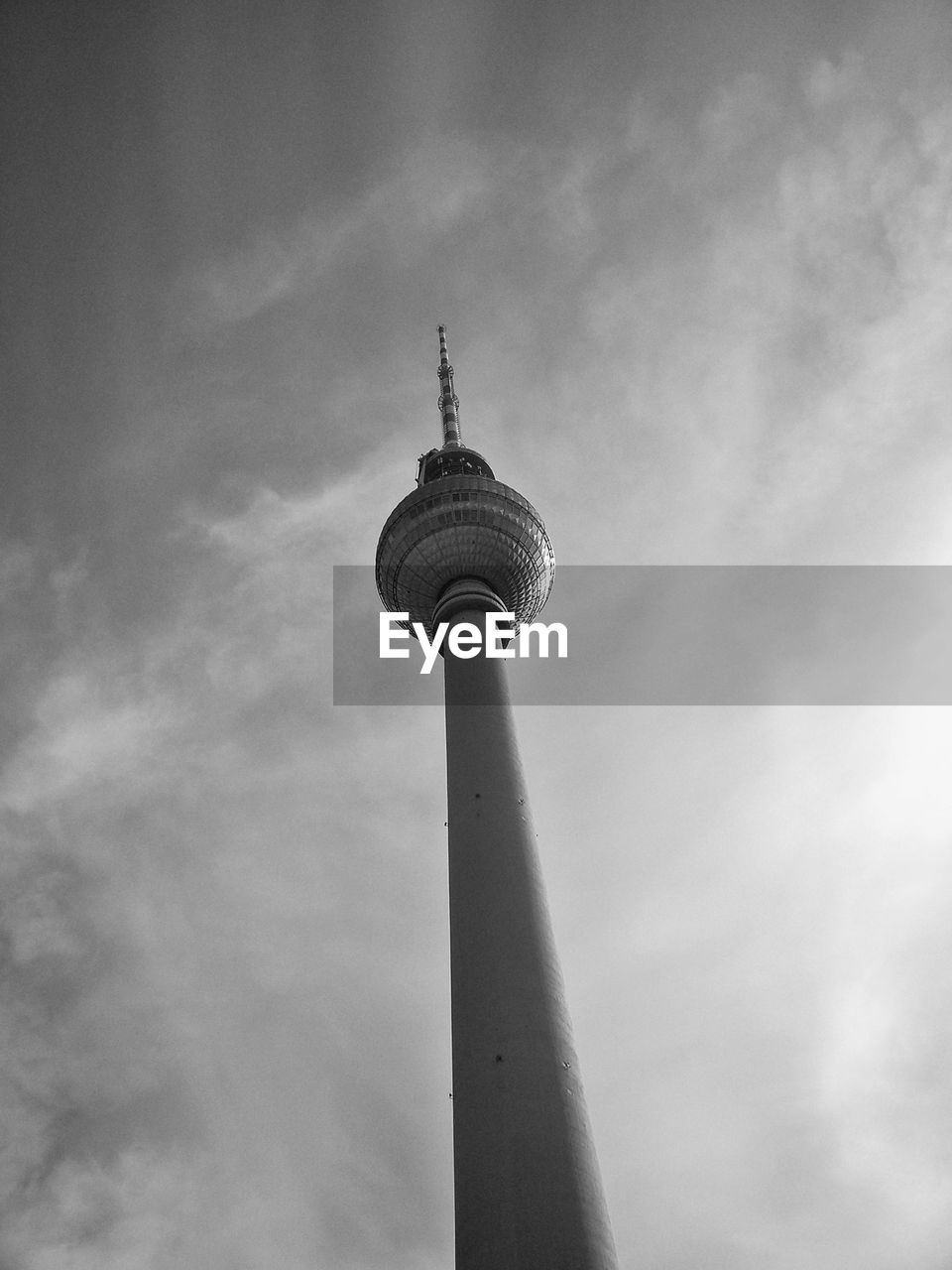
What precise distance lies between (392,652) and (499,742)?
21.1 m

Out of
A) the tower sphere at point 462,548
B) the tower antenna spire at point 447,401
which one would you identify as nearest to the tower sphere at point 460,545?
the tower sphere at point 462,548

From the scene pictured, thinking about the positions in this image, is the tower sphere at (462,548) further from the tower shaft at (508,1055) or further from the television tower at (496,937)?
the tower shaft at (508,1055)

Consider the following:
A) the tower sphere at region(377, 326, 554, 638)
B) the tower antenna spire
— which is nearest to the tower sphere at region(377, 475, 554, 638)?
the tower sphere at region(377, 326, 554, 638)

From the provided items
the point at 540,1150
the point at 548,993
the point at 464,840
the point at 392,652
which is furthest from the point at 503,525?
the point at 540,1150

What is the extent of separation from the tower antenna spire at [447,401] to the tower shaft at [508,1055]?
1351 inches

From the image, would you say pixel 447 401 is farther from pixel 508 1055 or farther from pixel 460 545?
pixel 508 1055

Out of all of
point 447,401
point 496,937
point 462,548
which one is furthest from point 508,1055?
point 447,401

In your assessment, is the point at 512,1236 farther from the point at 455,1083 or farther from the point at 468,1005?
the point at 468,1005

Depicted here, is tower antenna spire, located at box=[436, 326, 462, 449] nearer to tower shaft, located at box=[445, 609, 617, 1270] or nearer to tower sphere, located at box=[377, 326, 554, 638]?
tower sphere, located at box=[377, 326, 554, 638]

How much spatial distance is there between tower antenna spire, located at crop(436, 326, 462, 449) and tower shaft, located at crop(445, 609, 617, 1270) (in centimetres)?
3432

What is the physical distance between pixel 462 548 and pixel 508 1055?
33.6 meters

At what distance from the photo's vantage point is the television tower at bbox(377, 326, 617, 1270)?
2877 centimetres

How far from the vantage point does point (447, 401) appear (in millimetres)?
77062

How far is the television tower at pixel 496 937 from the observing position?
94.4ft
